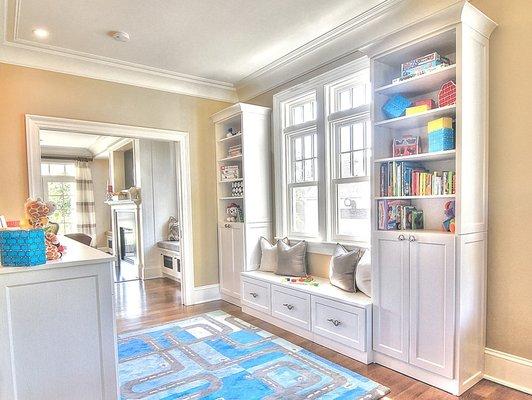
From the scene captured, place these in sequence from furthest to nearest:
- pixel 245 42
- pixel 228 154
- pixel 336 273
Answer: pixel 228 154 → pixel 245 42 → pixel 336 273

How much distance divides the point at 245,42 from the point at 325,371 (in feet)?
10.2

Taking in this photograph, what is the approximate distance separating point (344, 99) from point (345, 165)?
69cm

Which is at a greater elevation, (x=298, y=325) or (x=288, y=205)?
(x=288, y=205)

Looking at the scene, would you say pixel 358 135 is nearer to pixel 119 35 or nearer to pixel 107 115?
pixel 119 35

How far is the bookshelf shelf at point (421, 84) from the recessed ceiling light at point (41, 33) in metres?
2.99

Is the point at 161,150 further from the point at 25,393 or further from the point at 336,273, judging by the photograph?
the point at 25,393

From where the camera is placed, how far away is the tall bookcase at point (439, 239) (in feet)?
7.09

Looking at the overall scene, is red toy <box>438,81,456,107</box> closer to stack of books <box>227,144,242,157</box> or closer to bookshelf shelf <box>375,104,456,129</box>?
bookshelf shelf <box>375,104,456,129</box>

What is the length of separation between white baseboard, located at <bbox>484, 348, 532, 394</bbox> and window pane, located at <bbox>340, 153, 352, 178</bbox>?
6.01 ft

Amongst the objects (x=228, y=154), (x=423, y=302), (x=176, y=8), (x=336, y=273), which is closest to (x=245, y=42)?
(x=176, y=8)

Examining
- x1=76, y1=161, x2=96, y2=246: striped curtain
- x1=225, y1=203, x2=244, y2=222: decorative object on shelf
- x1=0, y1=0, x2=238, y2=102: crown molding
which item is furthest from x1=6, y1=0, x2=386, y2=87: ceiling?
x1=76, y1=161, x2=96, y2=246: striped curtain

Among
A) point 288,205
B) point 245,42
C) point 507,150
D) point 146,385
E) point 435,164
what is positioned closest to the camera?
point 507,150

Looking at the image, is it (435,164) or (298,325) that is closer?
(435,164)

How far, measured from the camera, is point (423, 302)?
2.34 metres
